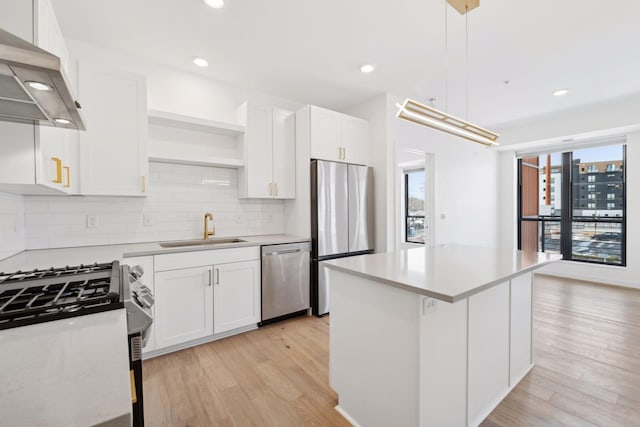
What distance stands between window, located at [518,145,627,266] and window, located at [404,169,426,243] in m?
2.01

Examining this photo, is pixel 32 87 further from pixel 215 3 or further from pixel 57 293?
pixel 215 3

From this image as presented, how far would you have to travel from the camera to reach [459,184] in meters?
4.97

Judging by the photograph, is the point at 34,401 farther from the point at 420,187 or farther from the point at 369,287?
the point at 420,187

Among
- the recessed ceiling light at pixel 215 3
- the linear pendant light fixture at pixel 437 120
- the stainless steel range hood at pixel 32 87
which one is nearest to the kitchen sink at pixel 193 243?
the stainless steel range hood at pixel 32 87

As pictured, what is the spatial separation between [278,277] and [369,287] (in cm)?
165

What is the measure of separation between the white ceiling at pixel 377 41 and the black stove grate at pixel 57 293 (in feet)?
6.25

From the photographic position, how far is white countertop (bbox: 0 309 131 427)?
46 cm

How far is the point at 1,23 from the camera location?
137cm

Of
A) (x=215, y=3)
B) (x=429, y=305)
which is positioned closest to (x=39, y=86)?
(x=215, y=3)

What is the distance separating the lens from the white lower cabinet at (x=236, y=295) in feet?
8.80

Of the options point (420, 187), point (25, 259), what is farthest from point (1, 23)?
point (420, 187)

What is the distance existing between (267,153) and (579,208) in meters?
5.50

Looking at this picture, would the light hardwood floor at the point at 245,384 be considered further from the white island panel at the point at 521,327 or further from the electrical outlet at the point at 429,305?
the white island panel at the point at 521,327

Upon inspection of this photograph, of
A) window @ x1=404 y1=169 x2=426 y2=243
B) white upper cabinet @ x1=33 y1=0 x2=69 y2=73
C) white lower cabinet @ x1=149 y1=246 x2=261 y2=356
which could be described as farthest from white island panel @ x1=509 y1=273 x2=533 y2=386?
window @ x1=404 y1=169 x2=426 y2=243
